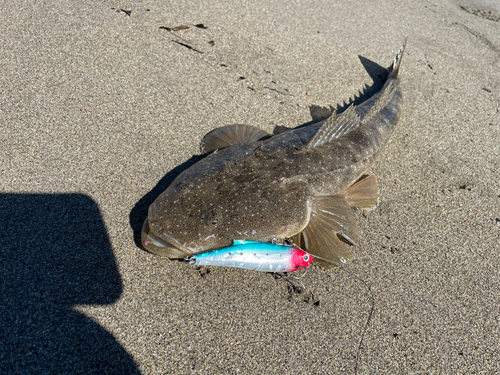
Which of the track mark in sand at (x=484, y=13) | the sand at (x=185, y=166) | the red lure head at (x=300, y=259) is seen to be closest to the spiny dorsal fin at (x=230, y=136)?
the sand at (x=185, y=166)

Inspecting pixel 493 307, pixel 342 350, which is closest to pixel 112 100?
pixel 342 350

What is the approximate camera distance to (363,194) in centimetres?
338

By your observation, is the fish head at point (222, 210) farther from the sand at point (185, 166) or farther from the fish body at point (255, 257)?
the sand at point (185, 166)

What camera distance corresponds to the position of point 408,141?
420 cm

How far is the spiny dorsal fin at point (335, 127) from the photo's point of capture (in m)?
3.25

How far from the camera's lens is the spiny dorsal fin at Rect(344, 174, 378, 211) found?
3.32m

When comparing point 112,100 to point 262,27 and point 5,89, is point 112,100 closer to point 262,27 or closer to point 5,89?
point 5,89

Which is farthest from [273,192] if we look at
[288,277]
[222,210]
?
[288,277]

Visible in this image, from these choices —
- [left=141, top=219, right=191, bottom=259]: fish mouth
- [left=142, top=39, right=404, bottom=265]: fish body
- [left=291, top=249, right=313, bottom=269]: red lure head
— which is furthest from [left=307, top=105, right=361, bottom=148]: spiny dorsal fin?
[left=141, top=219, right=191, bottom=259]: fish mouth

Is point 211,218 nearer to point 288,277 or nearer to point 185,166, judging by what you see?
point 288,277

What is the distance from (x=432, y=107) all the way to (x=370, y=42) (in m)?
1.62

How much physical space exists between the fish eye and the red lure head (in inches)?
26.1

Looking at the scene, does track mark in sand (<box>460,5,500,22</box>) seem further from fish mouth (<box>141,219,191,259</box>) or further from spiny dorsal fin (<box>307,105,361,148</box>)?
fish mouth (<box>141,219,191,259</box>)

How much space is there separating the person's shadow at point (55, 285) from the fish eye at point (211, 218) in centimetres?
79
